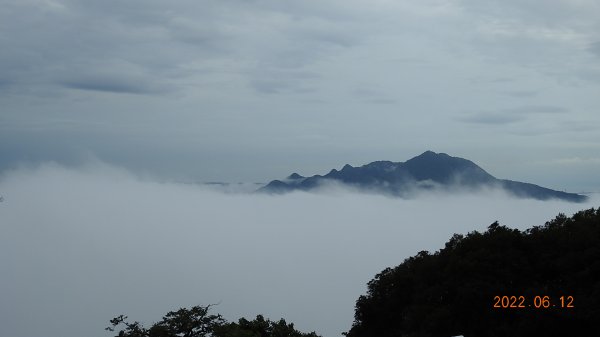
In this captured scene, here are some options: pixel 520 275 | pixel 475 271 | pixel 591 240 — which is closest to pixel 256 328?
pixel 475 271

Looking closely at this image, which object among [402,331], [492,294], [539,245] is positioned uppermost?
[539,245]

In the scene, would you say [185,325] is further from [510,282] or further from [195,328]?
[510,282]

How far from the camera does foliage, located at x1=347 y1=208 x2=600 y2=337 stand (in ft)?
112

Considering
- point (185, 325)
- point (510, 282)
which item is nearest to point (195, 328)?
point (185, 325)

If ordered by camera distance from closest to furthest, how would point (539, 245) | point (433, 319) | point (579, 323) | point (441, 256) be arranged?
point (579, 323), point (433, 319), point (539, 245), point (441, 256)

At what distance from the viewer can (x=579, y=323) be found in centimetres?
3359

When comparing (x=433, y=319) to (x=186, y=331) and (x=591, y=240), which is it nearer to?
(x=591, y=240)

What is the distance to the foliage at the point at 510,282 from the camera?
34.2 m

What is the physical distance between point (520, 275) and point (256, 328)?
15.4m

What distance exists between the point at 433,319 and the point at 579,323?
24.2 feet

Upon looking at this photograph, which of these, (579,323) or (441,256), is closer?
(579,323)

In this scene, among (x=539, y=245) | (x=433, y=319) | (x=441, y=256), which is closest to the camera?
(x=433, y=319)

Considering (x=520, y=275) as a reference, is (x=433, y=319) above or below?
below

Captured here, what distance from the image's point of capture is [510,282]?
37562 millimetres
